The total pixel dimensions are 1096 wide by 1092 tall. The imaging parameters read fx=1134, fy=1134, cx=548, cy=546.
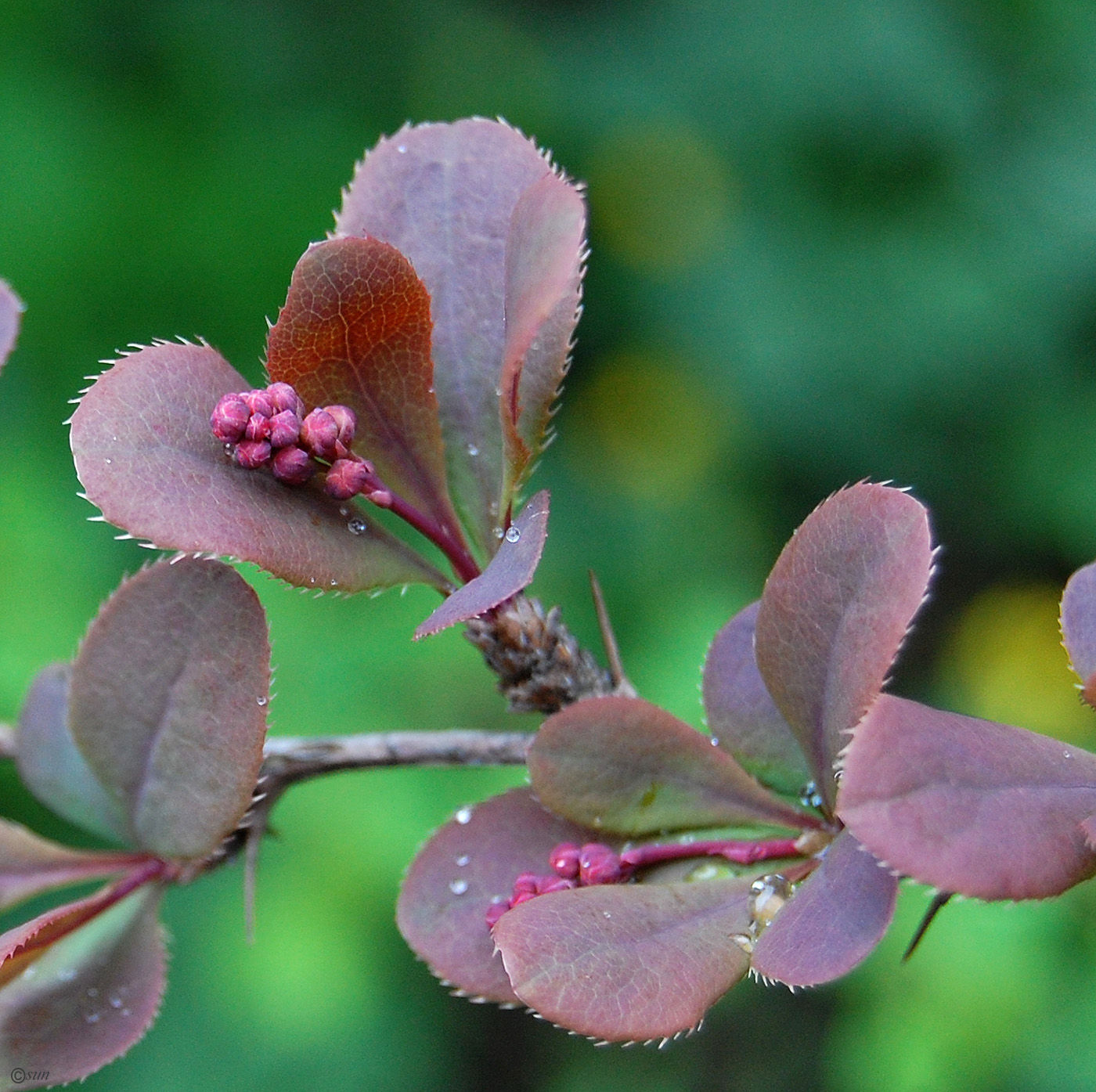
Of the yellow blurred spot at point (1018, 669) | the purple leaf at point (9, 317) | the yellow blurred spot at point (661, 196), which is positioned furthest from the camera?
the yellow blurred spot at point (661, 196)

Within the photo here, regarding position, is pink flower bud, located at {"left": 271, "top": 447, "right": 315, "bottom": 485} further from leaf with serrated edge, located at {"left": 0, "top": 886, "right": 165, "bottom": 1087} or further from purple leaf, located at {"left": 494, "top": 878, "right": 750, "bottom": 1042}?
leaf with serrated edge, located at {"left": 0, "top": 886, "right": 165, "bottom": 1087}

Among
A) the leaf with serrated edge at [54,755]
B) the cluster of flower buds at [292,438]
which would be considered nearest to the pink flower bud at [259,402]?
the cluster of flower buds at [292,438]

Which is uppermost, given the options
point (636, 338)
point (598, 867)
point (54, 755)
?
point (598, 867)

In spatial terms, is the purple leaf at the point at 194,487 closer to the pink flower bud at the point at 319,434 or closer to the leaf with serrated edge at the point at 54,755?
the pink flower bud at the point at 319,434

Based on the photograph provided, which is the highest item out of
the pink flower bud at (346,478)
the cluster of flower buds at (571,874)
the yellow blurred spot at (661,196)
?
the pink flower bud at (346,478)

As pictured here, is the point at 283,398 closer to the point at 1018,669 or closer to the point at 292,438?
the point at 292,438

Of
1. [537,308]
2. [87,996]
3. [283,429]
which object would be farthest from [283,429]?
[87,996]

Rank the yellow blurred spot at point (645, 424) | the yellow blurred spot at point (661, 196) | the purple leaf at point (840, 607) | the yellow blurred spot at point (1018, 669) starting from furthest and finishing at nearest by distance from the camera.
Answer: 1. the yellow blurred spot at point (645, 424)
2. the yellow blurred spot at point (661, 196)
3. the yellow blurred spot at point (1018, 669)
4. the purple leaf at point (840, 607)

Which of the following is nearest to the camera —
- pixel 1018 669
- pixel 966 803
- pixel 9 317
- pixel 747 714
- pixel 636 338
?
pixel 966 803
